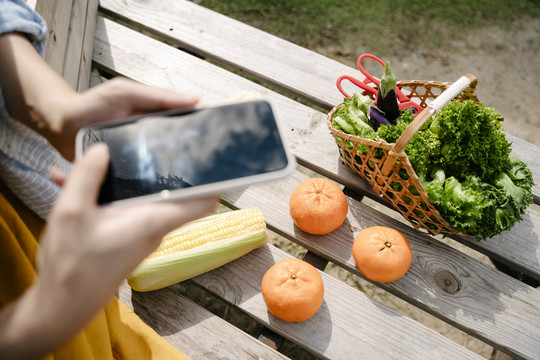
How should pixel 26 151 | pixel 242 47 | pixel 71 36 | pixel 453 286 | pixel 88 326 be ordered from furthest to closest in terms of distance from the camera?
pixel 242 47, pixel 71 36, pixel 453 286, pixel 88 326, pixel 26 151

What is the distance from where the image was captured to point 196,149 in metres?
0.85

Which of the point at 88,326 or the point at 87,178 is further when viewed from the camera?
the point at 88,326

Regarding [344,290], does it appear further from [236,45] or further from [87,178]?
[236,45]

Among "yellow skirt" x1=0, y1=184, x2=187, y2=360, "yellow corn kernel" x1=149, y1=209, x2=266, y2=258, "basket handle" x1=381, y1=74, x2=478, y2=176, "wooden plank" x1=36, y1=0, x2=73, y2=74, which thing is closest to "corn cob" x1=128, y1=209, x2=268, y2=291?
"yellow corn kernel" x1=149, y1=209, x2=266, y2=258

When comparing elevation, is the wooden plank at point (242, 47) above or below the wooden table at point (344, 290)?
above

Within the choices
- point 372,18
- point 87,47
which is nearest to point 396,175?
point 87,47

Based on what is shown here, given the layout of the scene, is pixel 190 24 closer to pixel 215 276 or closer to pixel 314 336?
pixel 215 276

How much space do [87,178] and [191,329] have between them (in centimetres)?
86

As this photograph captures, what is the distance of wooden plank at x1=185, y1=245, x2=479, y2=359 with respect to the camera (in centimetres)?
131

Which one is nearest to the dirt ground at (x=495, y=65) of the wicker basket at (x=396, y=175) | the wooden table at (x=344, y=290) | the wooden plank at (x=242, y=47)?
the wooden plank at (x=242, y=47)

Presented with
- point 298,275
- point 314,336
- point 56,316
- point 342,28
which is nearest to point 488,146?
point 298,275

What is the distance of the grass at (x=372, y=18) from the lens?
2805mm

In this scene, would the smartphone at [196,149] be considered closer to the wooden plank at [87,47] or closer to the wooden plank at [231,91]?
the wooden plank at [231,91]

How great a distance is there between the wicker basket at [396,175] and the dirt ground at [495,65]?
135cm
